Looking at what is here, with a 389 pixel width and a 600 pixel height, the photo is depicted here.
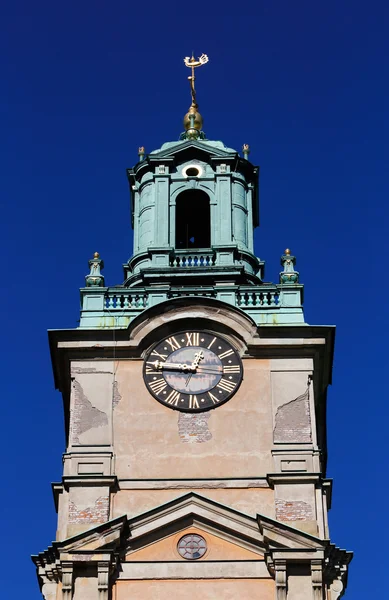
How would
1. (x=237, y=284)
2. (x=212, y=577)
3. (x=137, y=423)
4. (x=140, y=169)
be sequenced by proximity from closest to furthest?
(x=212, y=577), (x=137, y=423), (x=237, y=284), (x=140, y=169)

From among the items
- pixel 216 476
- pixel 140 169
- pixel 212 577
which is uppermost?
pixel 140 169

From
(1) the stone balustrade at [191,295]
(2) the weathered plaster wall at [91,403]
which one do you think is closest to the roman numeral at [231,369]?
(1) the stone balustrade at [191,295]

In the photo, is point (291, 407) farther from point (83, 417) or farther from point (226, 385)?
point (83, 417)

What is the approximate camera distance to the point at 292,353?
1507 inches

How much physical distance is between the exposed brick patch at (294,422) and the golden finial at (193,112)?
10153mm

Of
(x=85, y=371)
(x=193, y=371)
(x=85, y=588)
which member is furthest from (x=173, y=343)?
(x=85, y=588)

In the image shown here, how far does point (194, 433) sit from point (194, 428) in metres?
0.12

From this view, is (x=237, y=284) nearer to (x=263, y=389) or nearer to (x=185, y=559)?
(x=263, y=389)

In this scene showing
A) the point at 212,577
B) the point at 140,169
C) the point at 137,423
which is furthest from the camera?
the point at 140,169

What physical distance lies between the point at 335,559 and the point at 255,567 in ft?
5.35

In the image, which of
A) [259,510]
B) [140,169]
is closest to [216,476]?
[259,510]

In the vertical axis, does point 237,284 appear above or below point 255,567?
above

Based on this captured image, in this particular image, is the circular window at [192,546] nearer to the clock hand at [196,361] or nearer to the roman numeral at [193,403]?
the roman numeral at [193,403]

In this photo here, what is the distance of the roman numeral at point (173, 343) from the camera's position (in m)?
38.5
